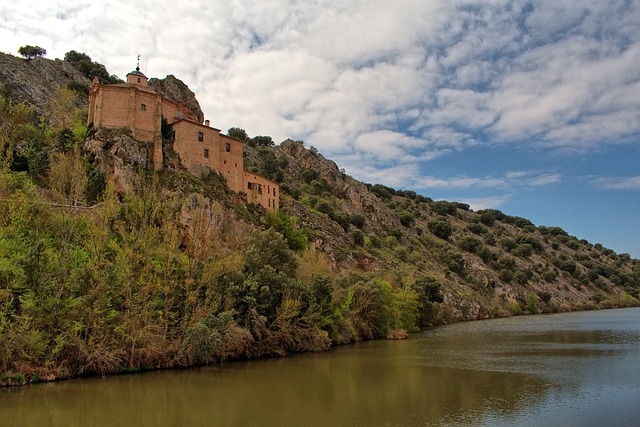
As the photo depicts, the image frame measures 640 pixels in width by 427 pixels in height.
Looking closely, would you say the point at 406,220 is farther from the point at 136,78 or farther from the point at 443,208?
the point at 136,78

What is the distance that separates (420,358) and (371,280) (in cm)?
1962

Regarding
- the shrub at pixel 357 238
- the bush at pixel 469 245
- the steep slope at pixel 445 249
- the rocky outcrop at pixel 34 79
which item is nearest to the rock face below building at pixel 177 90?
the rocky outcrop at pixel 34 79

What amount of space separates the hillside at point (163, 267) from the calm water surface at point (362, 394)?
2691mm

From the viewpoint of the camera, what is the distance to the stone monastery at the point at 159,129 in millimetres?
61781

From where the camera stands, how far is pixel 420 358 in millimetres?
39031

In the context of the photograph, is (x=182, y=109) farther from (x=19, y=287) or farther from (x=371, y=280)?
(x=19, y=287)

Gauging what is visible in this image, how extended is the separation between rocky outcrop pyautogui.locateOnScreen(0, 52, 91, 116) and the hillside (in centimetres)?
33

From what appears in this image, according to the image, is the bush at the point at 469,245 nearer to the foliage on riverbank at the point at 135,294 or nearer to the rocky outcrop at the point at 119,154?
the foliage on riverbank at the point at 135,294

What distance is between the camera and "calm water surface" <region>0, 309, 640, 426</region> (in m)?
20.4

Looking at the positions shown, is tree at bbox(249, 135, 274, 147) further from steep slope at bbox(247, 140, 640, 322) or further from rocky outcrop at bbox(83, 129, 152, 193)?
rocky outcrop at bbox(83, 129, 152, 193)

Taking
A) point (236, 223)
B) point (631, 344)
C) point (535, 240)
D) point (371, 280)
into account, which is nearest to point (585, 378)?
point (631, 344)

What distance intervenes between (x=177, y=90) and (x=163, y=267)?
81.2 meters

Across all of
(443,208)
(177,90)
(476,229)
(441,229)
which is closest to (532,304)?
(441,229)

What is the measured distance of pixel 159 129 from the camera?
63719 millimetres
